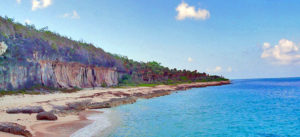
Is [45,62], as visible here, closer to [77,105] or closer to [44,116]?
[77,105]

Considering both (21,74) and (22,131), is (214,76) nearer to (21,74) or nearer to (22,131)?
(21,74)

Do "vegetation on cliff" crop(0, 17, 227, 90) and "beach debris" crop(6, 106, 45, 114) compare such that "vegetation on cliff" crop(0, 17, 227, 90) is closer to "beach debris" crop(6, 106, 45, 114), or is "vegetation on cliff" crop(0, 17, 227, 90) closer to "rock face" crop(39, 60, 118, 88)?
"rock face" crop(39, 60, 118, 88)

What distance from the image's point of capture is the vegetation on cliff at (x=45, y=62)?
26.7 metres

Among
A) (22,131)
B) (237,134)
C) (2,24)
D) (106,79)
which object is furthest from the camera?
(106,79)

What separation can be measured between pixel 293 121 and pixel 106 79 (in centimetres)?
4093

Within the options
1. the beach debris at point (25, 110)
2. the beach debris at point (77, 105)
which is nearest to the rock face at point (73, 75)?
the beach debris at point (77, 105)

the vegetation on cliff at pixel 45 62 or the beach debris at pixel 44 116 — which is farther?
the vegetation on cliff at pixel 45 62

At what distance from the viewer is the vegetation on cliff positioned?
1052 inches

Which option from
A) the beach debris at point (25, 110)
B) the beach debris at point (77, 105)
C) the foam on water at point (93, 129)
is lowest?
the foam on water at point (93, 129)

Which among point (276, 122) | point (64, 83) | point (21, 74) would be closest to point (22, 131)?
point (276, 122)

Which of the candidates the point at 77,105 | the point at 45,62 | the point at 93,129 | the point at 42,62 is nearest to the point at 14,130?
the point at 93,129

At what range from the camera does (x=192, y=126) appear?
14297mm

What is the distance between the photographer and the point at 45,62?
3362 centimetres

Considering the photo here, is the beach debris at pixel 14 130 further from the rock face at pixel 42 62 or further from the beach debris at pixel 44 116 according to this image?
the rock face at pixel 42 62
